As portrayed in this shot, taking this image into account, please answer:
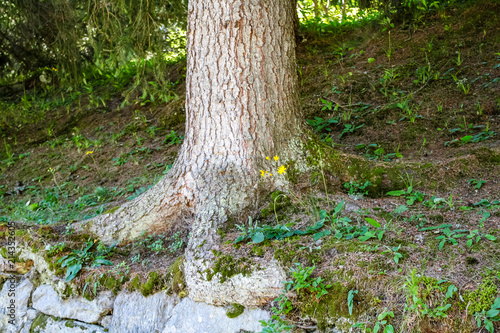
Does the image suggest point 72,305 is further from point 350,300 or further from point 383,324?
point 383,324

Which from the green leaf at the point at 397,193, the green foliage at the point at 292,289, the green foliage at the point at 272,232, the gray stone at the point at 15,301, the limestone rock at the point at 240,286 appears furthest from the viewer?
the gray stone at the point at 15,301

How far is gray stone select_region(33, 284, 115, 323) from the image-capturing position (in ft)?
10.2

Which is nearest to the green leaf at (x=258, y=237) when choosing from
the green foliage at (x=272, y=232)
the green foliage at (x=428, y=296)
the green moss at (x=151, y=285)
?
the green foliage at (x=272, y=232)

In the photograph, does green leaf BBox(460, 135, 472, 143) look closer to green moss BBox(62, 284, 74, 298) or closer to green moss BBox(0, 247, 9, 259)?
green moss BBox(62, 284, 74, 298)

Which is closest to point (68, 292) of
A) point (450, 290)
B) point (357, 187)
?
point (357, 187)

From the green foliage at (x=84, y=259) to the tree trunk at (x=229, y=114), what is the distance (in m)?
0.22

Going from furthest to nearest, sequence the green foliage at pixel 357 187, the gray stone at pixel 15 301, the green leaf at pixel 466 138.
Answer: the green leaf at pixel 466 138 → the gray stone at pixel 15 301 → the green foliage at pixel 357 187

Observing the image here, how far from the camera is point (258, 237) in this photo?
2.75 metres

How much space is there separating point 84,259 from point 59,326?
583 mm

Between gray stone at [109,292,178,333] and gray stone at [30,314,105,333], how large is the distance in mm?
230

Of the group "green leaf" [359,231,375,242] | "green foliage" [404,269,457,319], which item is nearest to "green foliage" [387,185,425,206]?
"green leaf" [359,231,375,242]

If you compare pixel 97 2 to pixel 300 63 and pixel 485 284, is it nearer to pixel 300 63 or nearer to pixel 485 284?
pixel 300 63

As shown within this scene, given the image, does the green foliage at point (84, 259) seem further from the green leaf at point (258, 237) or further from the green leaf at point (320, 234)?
the green leaf at point (320, 234)

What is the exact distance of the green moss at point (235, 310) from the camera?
2596mm
